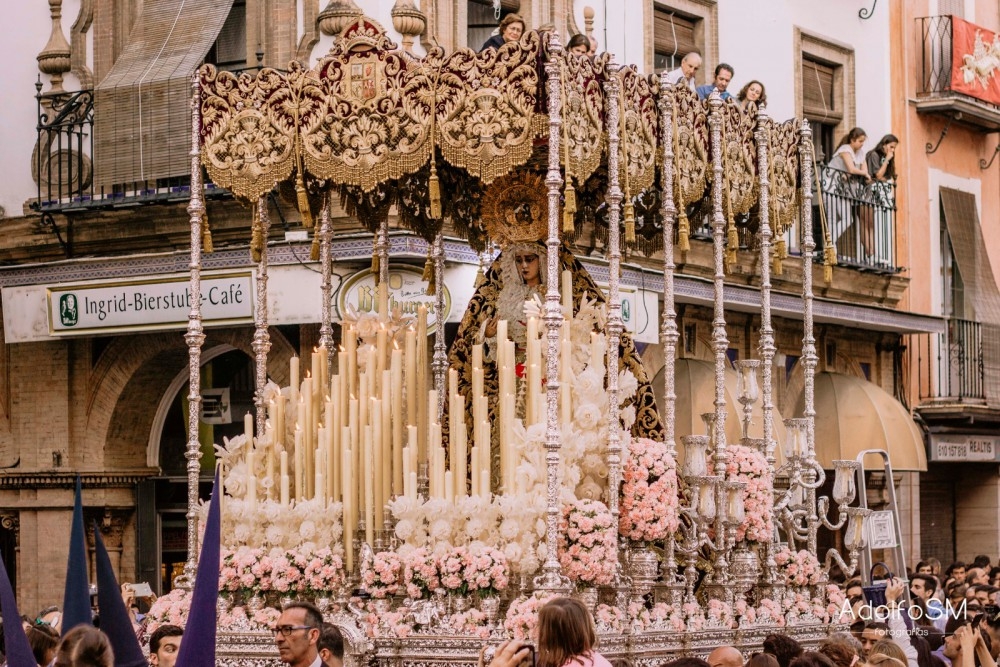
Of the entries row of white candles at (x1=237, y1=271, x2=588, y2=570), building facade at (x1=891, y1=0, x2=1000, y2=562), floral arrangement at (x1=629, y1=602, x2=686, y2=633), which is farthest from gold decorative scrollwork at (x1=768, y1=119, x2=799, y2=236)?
building facade at (x1=891, y1=0, x2=1000, y2=562)

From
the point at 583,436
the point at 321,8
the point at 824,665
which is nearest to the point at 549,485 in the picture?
the point at 583,436

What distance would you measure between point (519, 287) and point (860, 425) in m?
10.6

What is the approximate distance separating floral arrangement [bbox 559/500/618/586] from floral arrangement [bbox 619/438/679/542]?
372 mm

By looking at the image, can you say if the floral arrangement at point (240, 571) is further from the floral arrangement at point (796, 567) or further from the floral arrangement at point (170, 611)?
the floral arrangement at point (796, 567)

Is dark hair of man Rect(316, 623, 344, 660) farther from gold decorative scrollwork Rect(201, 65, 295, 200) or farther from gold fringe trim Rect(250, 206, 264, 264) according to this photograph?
gold fringe trim Rect(250, 206, 264, 264)

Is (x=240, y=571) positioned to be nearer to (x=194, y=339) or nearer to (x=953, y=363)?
(x=194, y=339)

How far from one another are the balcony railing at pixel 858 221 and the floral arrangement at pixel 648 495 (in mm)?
10791

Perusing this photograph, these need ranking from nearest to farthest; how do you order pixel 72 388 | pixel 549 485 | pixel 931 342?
pixel 549 485
pixel 72 388
pixel 931 342

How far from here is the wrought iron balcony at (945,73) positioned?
24234 mm

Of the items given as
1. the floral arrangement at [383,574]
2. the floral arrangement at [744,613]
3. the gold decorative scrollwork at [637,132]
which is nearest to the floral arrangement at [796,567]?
the floral arrangement at [744,613]

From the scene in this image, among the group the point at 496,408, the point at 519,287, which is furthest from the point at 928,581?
the point at 519,287

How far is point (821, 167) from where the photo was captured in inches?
862

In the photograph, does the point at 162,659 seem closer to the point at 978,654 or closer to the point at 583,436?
the point at 583,436

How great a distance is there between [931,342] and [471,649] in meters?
15.6
